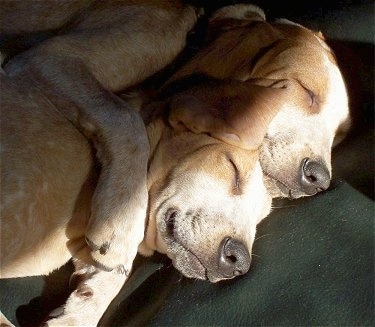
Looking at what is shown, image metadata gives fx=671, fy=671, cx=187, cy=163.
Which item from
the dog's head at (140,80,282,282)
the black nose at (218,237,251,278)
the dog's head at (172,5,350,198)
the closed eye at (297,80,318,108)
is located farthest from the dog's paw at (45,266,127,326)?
the closed eye at (297,80,318,108)

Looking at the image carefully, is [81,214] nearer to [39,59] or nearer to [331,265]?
[39,59]

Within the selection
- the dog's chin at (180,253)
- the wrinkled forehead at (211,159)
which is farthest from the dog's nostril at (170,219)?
the wrinkled forehead at (211,159)

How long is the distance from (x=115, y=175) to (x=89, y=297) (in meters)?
0.44

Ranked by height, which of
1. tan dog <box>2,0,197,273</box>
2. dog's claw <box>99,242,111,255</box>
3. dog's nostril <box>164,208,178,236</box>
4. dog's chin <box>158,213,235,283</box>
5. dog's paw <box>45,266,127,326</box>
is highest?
tan dog <box>2,0,197,273</box>

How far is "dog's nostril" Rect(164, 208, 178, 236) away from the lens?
2123 mm

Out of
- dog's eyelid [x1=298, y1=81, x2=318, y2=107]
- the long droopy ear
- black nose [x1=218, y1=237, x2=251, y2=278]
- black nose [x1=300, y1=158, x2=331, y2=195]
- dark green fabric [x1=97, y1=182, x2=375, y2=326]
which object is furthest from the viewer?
dog's eyelid [x1=298, y1=81, x2=318, y2=107]

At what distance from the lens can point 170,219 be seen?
6.98ft

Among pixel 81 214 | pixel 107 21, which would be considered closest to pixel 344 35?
pixel 107 21

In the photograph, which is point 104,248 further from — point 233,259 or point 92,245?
point 233,259

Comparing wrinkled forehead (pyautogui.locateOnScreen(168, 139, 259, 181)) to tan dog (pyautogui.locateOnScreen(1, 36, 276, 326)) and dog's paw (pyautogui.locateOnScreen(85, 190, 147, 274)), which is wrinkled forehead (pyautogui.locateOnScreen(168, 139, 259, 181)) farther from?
dog's paw (pyautogui.locateOnScreen(85, 190, 147, 274))

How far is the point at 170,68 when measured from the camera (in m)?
2.59

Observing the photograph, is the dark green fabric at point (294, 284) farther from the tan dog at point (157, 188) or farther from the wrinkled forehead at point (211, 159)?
the wrinkled forehead at point (211, 159)

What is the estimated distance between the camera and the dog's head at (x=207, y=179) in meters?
2.10

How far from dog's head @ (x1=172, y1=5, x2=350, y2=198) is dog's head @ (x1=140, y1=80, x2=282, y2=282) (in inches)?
10.4
